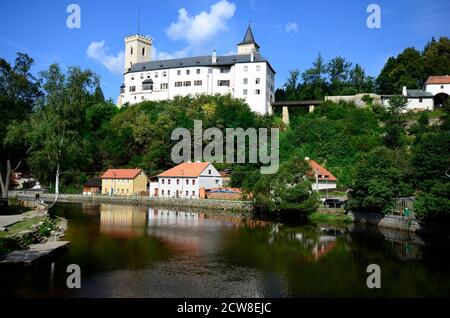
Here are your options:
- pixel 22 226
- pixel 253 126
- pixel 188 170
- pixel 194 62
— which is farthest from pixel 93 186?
pixel 22 226

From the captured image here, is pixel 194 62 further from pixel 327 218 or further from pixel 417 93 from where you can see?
pixel 327 218

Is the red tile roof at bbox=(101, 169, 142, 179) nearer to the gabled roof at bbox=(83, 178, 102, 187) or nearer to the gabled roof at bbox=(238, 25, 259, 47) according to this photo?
the gabled roof at bbox=(83, 178, 102, 187)

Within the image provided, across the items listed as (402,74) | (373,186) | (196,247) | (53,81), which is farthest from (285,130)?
(196,247)

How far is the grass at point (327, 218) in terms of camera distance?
36.8 meters

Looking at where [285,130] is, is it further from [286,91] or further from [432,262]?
[432,262]

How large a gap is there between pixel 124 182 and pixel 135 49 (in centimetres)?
4027

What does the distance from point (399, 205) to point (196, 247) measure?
17619 mm

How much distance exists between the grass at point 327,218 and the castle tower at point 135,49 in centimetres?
6364

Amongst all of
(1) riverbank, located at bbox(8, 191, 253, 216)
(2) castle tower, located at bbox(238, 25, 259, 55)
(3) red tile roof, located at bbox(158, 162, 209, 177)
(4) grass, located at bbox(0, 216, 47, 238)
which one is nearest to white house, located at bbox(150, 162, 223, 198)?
(3) red tile roof, located at bbox(158, 162, 209, 177)

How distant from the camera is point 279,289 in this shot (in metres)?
16.2
